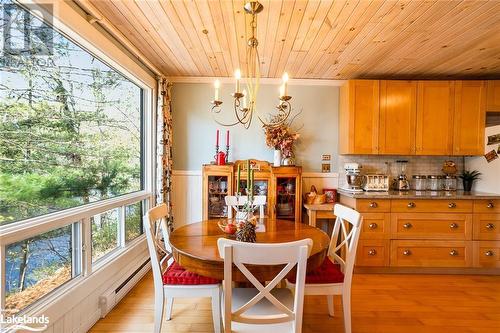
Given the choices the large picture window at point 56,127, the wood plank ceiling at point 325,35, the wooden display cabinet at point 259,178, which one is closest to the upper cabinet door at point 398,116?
the wood plank ceiling at point 325,35

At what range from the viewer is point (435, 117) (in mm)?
3203

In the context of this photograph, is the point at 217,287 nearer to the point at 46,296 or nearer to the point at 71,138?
the point at 46,296

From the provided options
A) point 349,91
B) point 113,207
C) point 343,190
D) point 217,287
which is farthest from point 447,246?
point 113,207

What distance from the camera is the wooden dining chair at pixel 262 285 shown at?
3.99 feet

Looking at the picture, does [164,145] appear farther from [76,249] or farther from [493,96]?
[493,96]

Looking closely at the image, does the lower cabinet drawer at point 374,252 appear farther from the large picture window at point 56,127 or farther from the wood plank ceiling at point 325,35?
the large picture window at point 56,127

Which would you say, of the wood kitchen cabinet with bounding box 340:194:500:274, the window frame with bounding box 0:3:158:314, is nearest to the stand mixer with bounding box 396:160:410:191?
the wood kitchen cabinet with bounding box 340:194:500:274

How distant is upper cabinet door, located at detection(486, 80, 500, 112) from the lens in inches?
124

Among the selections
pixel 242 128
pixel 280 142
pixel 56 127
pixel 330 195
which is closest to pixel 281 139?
pixel 280 142

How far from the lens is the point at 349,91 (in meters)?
3.25

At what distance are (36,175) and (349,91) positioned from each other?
127 inches

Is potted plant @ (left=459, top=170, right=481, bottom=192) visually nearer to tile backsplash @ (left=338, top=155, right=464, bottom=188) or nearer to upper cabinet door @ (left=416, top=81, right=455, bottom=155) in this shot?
tile backsplash @ (left=338, top=155, right=464, bottom=188)

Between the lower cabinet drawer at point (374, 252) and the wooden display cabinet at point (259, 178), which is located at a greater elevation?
the wooden display cabinet at point (259, 178)

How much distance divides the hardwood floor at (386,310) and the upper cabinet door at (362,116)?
1577 millimetres
